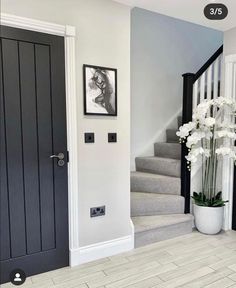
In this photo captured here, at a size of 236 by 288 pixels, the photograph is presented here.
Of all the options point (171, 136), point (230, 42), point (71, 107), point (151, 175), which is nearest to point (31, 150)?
point (71, 107)

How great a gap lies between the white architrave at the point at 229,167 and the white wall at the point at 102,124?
4.32ft

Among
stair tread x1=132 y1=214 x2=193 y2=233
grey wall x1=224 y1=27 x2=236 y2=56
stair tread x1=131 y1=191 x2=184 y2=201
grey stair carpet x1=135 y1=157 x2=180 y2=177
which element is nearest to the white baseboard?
stair tread x1=132 y1=214 x2=193 y2=233

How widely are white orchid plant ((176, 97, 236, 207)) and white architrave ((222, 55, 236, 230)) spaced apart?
11cm

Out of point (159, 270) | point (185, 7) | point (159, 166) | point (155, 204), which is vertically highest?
point (185, 7)

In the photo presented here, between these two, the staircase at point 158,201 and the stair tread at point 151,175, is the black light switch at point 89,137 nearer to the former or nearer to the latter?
the staircase at point 158,201

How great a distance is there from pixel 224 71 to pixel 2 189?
271 centimetres

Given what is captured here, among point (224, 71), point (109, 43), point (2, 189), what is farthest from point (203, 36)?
point (2, 189)

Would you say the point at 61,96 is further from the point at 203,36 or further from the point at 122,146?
the point at 203,36

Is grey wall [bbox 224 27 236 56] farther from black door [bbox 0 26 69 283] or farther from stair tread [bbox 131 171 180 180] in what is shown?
black door [bbox 0 26 69 283]

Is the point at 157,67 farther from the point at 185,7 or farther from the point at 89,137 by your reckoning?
the point at 89,137

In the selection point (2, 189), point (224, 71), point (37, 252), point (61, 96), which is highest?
point (224, 71)

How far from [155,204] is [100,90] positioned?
59.8 inches

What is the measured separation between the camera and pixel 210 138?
2.79m

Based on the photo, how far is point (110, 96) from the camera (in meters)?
2.29
